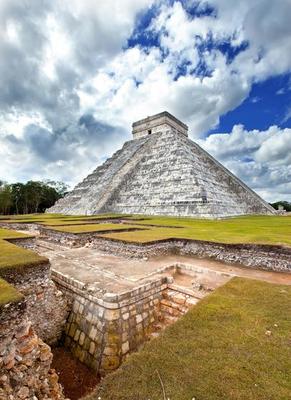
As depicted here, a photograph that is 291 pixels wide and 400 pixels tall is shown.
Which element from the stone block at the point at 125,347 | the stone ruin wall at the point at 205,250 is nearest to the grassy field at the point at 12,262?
the stone block at the point at 125,347

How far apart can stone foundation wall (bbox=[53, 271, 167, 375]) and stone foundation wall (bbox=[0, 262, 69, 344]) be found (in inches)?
9.5

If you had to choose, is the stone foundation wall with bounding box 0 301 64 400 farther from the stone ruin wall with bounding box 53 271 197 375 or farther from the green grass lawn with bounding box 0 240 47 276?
the green grass lawn with bounding box 0 240 47 276

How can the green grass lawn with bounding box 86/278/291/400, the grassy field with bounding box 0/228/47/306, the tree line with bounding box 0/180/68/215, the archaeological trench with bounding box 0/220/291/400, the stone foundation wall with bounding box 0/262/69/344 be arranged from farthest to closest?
the tree line with bounding box 0/180/68/215 < the stone foundation wall with bounding box 0/262/69/344 < the grassy field with bounding box 0/228/47/306 < the archaeological trench with bounding box 0/220/291/400 < the green grass lawn with bounding box 86/278/291/400

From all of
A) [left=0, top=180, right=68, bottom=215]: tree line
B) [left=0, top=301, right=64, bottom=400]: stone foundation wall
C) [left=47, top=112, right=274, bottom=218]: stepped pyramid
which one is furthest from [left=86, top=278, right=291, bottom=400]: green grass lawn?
[left=0, top=180, right=68, bottom=215]: tree line

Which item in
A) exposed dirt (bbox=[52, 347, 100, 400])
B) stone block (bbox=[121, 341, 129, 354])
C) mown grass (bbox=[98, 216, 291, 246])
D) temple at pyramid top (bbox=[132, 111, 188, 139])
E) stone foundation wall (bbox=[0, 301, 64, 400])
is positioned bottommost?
exposed dirt (bbox=[52, 347, 100, 400])

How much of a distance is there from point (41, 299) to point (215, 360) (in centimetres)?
357

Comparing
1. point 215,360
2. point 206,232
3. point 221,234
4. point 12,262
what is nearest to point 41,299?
point 12,262

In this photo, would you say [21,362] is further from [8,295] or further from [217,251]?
[217,251]

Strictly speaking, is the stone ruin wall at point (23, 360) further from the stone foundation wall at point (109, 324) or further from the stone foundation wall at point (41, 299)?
the stone foundation wall at point (41, 299)

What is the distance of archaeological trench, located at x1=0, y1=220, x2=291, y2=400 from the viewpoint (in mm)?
2904

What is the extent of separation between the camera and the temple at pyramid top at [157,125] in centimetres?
3278

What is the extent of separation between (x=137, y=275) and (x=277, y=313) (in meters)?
3.10

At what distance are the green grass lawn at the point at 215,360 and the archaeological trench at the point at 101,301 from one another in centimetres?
119

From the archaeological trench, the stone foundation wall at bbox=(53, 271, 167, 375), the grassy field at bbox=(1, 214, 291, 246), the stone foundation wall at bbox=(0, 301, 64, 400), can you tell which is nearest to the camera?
the stone foundation wall at bbox=(0, 301, 64, 400)
